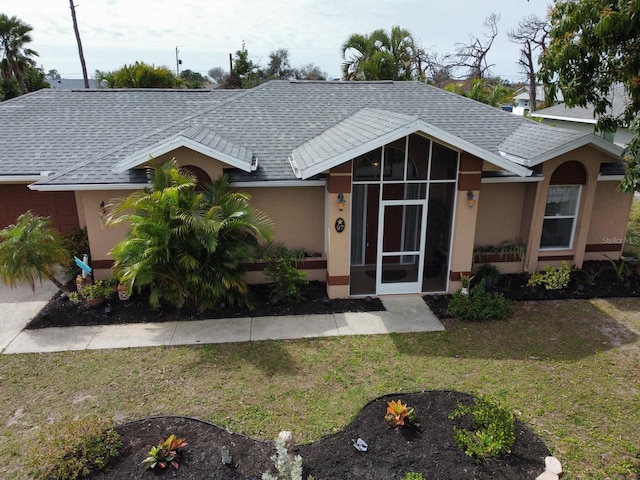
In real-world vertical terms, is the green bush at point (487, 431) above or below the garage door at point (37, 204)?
below

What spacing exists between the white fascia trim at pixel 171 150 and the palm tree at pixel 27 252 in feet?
7.15

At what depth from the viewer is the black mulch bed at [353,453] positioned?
5828 millimetres

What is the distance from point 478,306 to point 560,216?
14.1 ft

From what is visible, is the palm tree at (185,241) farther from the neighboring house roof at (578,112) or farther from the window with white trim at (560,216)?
the neighboring house roof at (578,112)

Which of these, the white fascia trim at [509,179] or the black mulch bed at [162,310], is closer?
the black mulch bed at [162,310]

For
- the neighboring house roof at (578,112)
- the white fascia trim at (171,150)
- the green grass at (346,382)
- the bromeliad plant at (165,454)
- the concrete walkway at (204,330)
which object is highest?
the neighboring house roof at (578,112)

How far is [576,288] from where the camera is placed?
1171 centimetres

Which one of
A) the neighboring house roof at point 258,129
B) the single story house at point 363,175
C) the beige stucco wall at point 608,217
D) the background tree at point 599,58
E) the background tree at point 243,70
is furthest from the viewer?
the background tree at point 243,70

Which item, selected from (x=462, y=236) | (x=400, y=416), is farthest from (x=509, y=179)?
(x=400, y=416)

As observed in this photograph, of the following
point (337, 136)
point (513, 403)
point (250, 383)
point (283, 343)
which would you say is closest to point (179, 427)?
point (250, 383)

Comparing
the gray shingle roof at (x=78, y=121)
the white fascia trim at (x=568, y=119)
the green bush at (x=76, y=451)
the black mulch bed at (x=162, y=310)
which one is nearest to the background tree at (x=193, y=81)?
the gray shingle roof at (x=78, y=121)

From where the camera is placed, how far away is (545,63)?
1030 centimetres

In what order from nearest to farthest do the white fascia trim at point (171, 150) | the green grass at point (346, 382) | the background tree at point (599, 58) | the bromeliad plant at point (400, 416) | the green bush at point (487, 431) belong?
the green bush at point (487, 431) → the bromeliad plant at point (400, 416) → the green grass at point (346, 382) → the background tree at point (599, 58) → the white fascia trim at point (171, 150)

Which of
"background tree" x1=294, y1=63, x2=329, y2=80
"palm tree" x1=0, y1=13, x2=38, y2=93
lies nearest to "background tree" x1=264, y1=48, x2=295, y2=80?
"background tree" x1=294, y1=63, x2=329, y2=80
